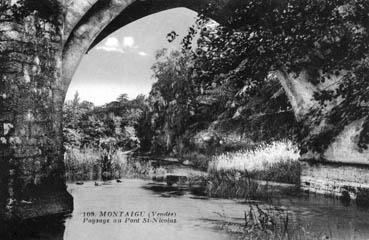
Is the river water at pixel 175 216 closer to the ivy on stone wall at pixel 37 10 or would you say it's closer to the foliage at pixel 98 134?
the foliage at pixel 98 134

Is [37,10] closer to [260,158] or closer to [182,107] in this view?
[260,158]

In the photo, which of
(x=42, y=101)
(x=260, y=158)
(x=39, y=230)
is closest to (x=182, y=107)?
(x=260, y=158)

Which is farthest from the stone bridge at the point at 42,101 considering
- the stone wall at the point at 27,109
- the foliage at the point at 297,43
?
the foliage at the point at 297,43

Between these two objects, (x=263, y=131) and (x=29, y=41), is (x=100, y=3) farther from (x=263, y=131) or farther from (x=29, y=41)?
(x=263, y=131)

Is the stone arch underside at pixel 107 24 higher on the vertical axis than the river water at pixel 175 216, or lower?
higher

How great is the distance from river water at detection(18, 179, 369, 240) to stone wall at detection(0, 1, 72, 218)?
1.97 ft

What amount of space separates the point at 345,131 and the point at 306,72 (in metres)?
1.21

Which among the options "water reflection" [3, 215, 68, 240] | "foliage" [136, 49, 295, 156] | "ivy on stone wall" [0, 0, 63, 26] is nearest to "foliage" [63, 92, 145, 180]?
"foliage" [136, 49, 295, 156]

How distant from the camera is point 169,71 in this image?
52.6 ft

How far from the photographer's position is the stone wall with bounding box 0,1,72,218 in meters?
5.34

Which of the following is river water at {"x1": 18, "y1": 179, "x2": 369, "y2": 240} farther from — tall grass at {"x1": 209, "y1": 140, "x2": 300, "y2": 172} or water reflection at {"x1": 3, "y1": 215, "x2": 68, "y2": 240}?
tall grass at {"x1": 209, "y1": 140, "x2": 300, "y2": 172}

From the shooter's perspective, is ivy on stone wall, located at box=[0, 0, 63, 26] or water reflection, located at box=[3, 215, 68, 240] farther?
ivy on stone wall, located at box=[0, 0, 63, 26]

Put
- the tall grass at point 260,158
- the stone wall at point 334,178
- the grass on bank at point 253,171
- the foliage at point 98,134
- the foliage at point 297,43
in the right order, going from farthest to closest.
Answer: the foliage at point 98,134
the tall grass at point 260,158
the grass on bank at point 253,171
the stone wall at point 334,178
the foliage at point 297,43

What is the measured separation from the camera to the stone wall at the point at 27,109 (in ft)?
17.5
